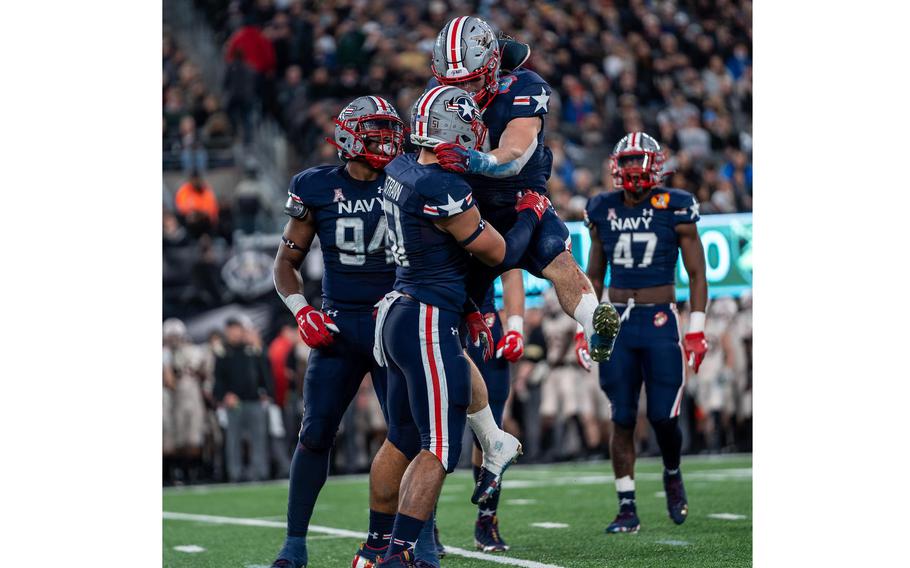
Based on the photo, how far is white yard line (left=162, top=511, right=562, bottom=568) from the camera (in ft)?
15.8

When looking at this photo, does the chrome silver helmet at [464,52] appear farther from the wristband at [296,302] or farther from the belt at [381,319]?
the wristband at [296,302]

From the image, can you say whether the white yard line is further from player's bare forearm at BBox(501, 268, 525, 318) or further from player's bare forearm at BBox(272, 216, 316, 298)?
player's bare forearm at BBox(272, 216, 316, 298)

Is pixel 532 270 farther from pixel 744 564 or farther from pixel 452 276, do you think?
pixel 744 564

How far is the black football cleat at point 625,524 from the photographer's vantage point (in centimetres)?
568

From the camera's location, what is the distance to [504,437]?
4.27 meters

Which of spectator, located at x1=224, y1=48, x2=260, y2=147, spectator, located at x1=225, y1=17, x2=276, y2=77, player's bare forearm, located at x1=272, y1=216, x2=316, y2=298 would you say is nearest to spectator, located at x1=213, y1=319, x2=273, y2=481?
spectator, located at x1=224, y1=48, x2=260, y2=147

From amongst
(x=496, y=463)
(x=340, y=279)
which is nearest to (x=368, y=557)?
(x=496, y=463)

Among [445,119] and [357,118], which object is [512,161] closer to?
[445,119]

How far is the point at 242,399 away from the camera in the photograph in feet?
33.2

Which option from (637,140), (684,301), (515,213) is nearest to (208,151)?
(684,301)

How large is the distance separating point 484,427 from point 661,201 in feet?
6.92

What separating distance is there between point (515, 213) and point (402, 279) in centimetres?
59

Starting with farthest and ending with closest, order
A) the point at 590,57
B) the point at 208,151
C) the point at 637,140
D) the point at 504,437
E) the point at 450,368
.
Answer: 1. the point at 590,57
2. the point at 208,151
3. the point at 637,140
4. the point at 504,437
5. the point at 450,368

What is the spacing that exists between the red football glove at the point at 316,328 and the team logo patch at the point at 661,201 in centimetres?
201
